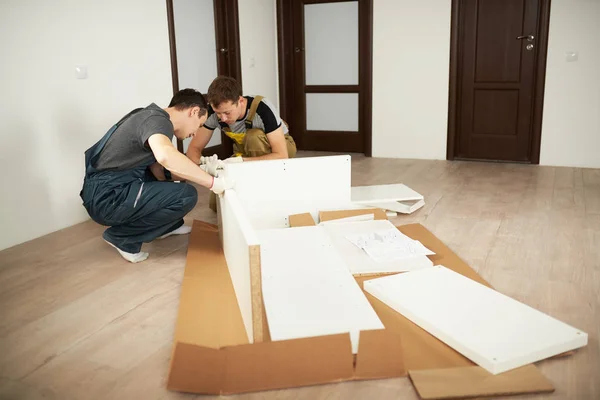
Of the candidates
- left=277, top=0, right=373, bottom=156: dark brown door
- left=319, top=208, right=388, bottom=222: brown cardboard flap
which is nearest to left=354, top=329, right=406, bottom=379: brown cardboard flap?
left=319, top=208, right=388, bottom=222: brown cardboard flap

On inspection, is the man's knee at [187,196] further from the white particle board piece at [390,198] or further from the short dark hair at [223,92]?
the white particle board piece at [390,198]

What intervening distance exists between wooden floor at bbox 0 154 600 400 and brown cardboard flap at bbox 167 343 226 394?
0.04 metres

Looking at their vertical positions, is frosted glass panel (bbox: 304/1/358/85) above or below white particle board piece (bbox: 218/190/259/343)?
above

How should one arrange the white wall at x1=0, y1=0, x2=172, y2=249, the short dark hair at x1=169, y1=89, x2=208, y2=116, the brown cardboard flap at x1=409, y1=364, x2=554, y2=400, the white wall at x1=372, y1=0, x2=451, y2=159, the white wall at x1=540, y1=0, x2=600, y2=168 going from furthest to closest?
the white wall at x1=372, y1=0, x2=451, y2=159
the white wall at x1=540, y1=0, x2=600, y2=168
the white wall at x1=0, y1=0, x2=172, y2=249
the short dark hair at x1=169, y1=89, x2=208, y2=116
the brown cardboard flap at x1=409, y1=364, x2=554, y2=400

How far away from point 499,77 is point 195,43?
2.67m

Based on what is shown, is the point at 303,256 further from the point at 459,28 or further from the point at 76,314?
the point at 459,28

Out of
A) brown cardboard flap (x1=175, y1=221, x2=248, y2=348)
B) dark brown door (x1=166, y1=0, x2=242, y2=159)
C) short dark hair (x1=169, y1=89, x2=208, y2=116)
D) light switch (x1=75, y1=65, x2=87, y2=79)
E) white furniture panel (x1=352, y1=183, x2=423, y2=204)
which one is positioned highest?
dark brown door (x1=166, y1=0, x2=242, y2=159)

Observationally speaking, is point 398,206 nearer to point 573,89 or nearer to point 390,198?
point 390,198

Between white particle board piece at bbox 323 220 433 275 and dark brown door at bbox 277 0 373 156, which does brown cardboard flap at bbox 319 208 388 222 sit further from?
dark brown door at bbox 277 0 373 156

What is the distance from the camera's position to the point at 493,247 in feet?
8.97

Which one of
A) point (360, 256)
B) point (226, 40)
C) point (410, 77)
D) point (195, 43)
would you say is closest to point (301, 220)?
point (360, 256)

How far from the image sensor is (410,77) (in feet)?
17.2

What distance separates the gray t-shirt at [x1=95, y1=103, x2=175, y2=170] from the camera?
7.64 feet

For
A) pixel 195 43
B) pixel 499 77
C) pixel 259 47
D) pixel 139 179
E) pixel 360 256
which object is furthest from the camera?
pixel 259 47
